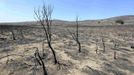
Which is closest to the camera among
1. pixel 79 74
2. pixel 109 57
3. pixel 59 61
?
pixel 79 74

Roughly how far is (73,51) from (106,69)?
12.0ft

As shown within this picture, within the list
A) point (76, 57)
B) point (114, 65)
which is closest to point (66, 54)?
point (76, 57)

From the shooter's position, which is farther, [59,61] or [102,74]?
[59,61]

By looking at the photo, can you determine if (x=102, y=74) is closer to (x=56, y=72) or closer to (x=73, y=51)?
(x=56, y=72)

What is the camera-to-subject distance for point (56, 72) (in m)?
10.2

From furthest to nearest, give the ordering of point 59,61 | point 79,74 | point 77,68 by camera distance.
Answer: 1. point 59,61
2. point 77,68
3. point 79,74

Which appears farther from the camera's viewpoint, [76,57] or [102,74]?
[76,57]

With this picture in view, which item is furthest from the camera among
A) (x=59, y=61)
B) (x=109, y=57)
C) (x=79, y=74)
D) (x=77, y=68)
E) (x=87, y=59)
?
(x=109, y=57)

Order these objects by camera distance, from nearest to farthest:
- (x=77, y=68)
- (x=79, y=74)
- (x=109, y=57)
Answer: (x=79, y=74)
(x=77, y=68)
(x=109, y=57)

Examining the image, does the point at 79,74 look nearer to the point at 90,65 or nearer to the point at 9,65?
the point at 90,65

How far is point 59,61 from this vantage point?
11.6m

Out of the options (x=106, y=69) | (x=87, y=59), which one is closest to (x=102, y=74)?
(x=106, y=69)

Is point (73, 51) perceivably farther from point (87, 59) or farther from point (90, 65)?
point (90, 65)

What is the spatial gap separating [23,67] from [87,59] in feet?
13.8
